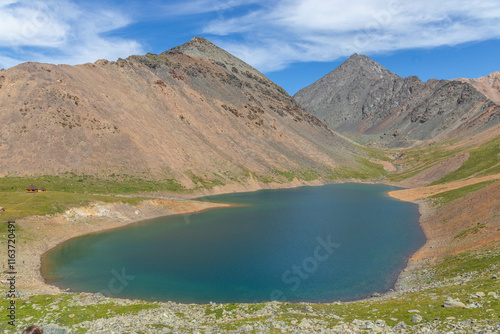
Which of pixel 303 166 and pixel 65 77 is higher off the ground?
pixel 65 77

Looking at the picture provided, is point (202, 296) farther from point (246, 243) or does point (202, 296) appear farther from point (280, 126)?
point (280, 126)

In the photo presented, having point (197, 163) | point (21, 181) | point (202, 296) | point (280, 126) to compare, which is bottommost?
point (202, 296)

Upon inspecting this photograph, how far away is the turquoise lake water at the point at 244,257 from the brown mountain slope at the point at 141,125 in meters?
43.9

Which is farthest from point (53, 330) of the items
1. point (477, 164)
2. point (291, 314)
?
point (477, 164)

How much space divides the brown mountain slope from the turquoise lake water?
144 feet

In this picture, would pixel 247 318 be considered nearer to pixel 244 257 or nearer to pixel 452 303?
pixel 452 303

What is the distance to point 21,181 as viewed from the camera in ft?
277

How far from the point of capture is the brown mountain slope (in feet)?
330

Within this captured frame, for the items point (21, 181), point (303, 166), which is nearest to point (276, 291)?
point (21, 181)

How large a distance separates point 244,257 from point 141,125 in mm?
95857

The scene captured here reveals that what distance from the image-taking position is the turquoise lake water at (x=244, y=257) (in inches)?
1414

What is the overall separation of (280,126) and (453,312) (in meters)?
177

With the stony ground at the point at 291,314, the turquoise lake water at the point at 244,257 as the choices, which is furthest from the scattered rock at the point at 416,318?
the turquoise lake water at the point at 244,257

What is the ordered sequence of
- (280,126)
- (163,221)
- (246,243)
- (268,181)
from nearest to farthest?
(246,243), (163,221), (268,181), (280,126)
